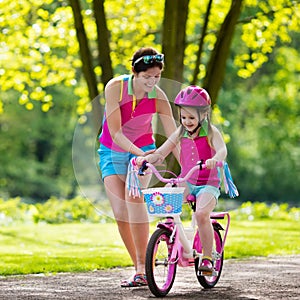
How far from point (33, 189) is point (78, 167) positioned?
31.4 m

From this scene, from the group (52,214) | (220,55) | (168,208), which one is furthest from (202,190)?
(52,214)

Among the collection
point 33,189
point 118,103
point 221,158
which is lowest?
point 33,189

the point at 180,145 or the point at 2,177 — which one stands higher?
the point at 180,145

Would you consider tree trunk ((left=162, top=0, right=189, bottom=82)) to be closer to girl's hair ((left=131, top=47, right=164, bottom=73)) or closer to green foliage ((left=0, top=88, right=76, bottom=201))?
girl's hair ((left=131, top=47, right=164, bottom=73))

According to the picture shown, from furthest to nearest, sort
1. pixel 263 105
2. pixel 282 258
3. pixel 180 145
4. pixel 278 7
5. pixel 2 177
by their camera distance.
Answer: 1. pixel 2 177
2. pixel 263 105
3. pixel 278 7
4. pixel 282 258
5. pixel 180 145

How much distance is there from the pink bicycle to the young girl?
0.10 m

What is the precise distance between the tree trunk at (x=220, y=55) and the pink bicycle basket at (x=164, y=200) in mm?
6897

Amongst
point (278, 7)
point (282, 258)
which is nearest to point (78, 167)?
point (282, 258)

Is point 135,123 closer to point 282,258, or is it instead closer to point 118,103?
point 118,103

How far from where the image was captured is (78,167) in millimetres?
7094

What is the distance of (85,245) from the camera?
10805 millimetres

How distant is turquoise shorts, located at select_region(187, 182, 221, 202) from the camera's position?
6129 millimetres

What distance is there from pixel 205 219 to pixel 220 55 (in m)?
6.99

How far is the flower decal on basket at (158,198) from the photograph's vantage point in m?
5.85
